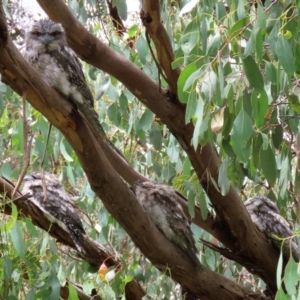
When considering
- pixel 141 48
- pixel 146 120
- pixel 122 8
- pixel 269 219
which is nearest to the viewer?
pixel 141 48

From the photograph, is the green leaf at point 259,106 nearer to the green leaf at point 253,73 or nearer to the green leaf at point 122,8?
the green leaf at point 253,73

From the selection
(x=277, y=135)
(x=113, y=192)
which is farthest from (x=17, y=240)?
(x=277, y=135)

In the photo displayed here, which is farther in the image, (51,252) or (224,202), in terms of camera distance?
(51,252)

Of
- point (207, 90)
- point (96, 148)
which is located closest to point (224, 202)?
point (96, 148)

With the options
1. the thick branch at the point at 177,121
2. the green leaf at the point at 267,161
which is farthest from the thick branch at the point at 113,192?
the green leaf at the point at 267,161

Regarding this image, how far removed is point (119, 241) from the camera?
3.71m

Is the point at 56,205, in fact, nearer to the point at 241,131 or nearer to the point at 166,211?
the point at 166,211

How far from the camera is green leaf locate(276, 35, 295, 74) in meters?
1.64

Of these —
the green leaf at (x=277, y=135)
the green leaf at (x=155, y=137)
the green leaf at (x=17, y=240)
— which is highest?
the green leaf at (x=155, y=137)

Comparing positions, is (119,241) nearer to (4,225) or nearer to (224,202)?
(224,202)

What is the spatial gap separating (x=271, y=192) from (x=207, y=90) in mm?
1529

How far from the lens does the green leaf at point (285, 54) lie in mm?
1636

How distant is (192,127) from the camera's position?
99.5 inches

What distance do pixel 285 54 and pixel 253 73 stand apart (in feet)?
0.44
